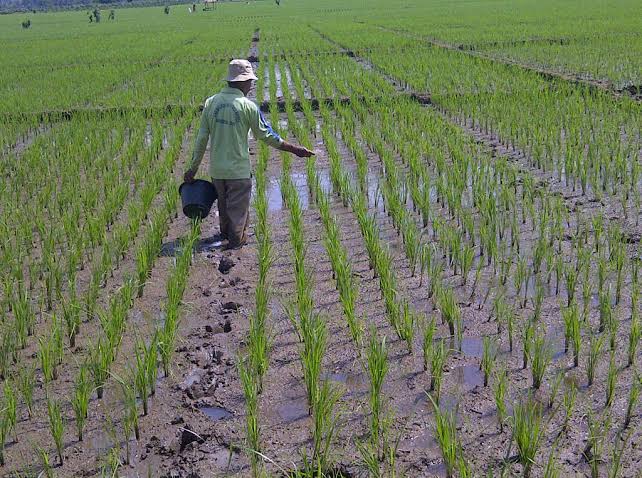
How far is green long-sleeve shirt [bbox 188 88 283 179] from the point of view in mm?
4594

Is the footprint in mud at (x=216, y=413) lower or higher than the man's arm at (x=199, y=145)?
lower

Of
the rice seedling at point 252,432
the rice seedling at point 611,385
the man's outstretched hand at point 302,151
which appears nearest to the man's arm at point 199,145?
the man's outstretched hand at point 302,151

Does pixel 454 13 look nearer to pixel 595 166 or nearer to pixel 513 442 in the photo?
pixel 595 166

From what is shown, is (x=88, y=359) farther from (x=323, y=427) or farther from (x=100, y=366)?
(x=323, y=427)

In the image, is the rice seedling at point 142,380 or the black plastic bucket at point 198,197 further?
the black plastic bucket at point 198,197

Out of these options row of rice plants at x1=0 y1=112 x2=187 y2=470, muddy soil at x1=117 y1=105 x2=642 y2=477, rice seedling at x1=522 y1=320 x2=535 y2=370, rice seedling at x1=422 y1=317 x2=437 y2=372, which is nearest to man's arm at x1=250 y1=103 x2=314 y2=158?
muddy soil at x1=117 y1=105 x2=642 y2=477

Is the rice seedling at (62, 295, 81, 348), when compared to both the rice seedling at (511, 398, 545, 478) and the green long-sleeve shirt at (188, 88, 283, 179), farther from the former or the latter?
the rice seedling at (511, 398, 545, 478)

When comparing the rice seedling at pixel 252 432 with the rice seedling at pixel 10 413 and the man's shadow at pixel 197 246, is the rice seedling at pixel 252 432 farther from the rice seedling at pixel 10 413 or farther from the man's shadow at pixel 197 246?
the man's shadow at pixel 197 246

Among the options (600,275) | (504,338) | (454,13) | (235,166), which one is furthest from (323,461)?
(454,13)

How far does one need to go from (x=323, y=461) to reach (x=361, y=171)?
12.1 feet

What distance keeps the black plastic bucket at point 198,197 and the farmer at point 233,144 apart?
0.16 feet

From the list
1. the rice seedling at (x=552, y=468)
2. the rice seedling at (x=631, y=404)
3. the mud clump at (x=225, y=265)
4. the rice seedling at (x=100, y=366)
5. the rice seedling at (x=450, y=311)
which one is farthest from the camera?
the mud clump at (x=225, y=265)

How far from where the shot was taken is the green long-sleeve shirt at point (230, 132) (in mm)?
4594

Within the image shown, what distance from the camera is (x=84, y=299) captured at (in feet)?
12.2
